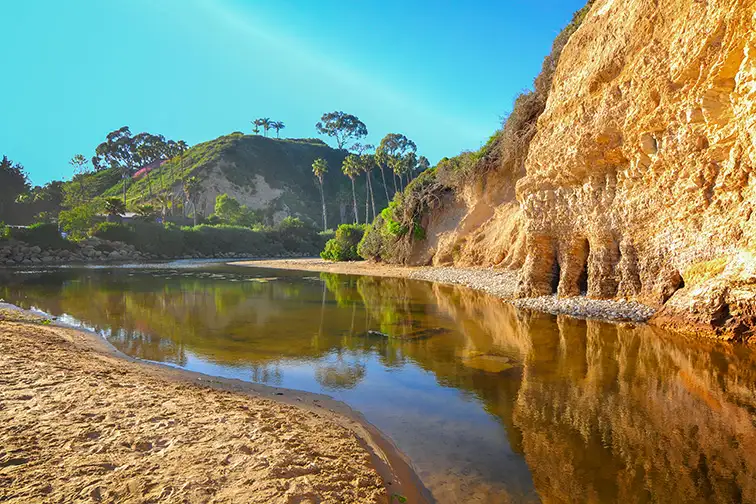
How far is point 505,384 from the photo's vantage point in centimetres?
854

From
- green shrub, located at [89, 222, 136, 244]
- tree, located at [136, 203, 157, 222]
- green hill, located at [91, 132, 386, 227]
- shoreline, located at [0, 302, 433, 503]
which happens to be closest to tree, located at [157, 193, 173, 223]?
green hill, located at [91, 132, 386, 227]

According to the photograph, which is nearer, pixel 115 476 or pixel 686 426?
pixel 115 476

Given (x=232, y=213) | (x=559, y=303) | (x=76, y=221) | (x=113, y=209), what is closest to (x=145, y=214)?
(x=113, y=209)

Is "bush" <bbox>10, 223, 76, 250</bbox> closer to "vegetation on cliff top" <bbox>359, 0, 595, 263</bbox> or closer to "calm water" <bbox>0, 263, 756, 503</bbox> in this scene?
"vegetation on cliff top" <bbox>359, 0, 595, 263</bbox>

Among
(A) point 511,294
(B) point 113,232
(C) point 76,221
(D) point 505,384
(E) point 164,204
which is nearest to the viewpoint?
(D) point 505,384

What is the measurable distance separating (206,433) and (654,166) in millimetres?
14671

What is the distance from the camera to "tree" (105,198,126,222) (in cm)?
6020

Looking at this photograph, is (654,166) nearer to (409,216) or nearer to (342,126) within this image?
(409,216)

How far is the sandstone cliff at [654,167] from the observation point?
11.0 m

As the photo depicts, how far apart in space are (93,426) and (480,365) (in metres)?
7.37

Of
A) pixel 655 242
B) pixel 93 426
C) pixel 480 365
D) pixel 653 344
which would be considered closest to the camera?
pixel 93 426

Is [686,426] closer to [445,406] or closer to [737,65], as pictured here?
[445,406]

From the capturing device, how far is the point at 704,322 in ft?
37.2

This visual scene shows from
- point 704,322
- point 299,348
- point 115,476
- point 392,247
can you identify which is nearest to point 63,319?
point 299,348
